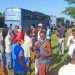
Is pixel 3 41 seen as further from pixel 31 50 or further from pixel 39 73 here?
pixel 39 73

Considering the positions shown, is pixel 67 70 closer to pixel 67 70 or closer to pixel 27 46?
pixel 67 70

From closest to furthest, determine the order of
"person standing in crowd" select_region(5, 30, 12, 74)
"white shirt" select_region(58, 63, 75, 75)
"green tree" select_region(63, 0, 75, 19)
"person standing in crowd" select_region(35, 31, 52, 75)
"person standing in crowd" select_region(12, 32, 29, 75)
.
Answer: "white shirt" select_region(58, 63, 75, 75), "person standing in crowd" select_region(35, 31, 52, 75), "person standing in crowd" select_region(12, 32, 29, 75), "person standing in crowd" select_region(5, 30, 12, 74), "green tree" select_region(63, 0, 75, 19)

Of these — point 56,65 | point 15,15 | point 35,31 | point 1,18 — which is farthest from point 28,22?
point 56,65

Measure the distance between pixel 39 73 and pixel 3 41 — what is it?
2.62m

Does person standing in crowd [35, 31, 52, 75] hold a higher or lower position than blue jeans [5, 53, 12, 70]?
higher

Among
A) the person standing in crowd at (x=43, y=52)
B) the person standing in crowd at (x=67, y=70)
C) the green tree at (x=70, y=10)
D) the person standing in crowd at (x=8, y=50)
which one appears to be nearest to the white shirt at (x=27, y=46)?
the person standing in crowd at (x=43, y=52)

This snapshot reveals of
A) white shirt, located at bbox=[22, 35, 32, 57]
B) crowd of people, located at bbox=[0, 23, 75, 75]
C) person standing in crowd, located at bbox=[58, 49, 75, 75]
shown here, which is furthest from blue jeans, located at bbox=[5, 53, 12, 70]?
person standing in crowd, located at bbox=[58, 49, 75, 75]

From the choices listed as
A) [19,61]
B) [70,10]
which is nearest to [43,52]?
[19,61]

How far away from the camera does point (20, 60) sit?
34.2 feet

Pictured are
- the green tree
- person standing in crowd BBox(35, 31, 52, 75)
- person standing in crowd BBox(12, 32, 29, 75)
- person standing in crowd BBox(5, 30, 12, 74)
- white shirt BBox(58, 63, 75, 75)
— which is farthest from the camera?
the green tree

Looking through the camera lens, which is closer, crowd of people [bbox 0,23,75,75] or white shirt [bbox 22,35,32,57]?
crowd of people [bbox 0,23,75,75]

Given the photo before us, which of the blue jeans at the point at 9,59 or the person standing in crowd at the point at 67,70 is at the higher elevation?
the person standing in crowd at the point at 67,70

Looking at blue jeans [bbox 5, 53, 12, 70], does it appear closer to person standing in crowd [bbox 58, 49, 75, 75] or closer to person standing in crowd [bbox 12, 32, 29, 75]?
person standing in crowd [bbox 12, 32, 29, 75]

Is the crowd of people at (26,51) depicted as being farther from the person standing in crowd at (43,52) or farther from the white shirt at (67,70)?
the white shirt at (67,70)
